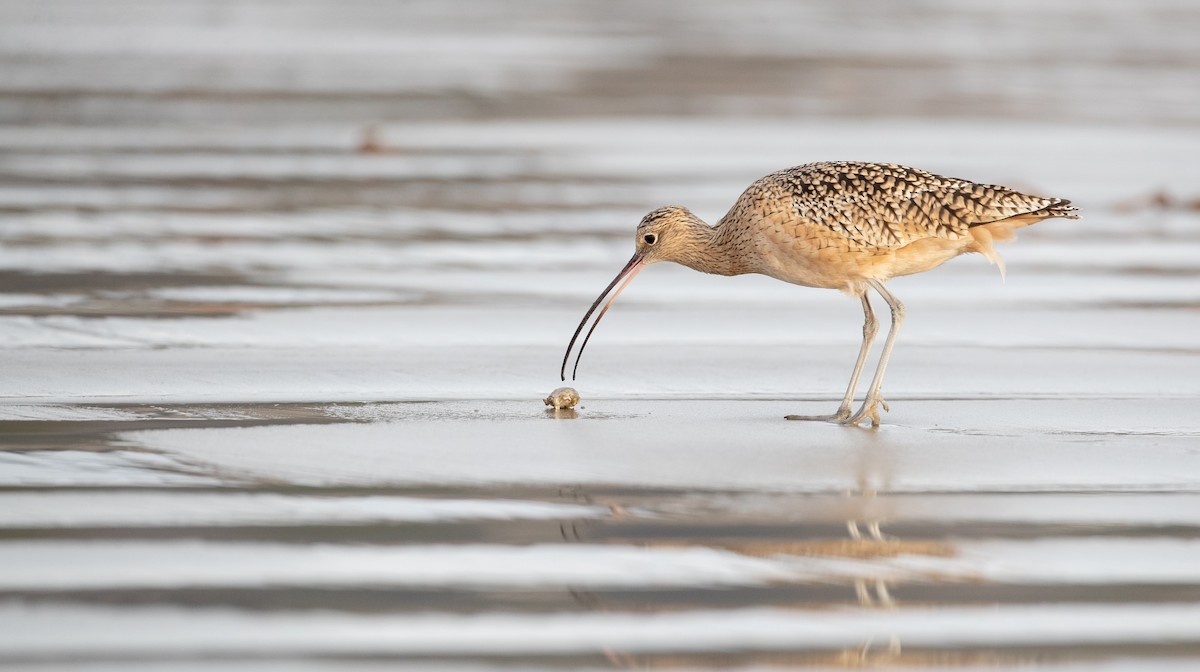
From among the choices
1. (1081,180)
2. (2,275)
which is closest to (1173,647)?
(2,275)

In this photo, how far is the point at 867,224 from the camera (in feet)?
26.6

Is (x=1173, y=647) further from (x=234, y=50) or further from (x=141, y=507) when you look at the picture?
(x=234, y=50)

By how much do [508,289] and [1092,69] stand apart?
1476 cm

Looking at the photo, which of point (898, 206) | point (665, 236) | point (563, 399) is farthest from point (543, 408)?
point (898, 206)

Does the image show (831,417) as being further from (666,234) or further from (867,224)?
(666,234)

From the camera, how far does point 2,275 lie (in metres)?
10.9

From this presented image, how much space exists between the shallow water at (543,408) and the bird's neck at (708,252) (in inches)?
19.0

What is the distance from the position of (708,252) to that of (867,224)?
0.91 meters

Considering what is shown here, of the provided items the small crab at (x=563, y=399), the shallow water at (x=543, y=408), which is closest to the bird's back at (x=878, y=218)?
the shallow water at (x=543, y=408)

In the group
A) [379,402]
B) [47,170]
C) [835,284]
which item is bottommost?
[379,402]

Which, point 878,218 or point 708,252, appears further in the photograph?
point 708,252

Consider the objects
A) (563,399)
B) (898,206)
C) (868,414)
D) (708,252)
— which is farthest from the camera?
(708,252)

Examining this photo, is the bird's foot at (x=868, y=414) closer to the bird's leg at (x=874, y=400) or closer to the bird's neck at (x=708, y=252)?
the bird's leg at (x=874, y=400)

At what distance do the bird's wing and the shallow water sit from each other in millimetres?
729
